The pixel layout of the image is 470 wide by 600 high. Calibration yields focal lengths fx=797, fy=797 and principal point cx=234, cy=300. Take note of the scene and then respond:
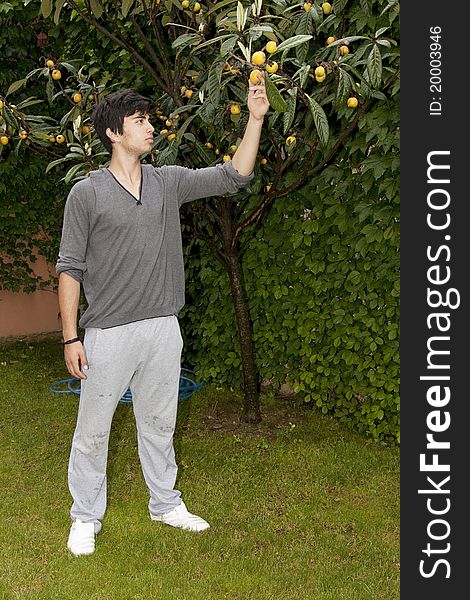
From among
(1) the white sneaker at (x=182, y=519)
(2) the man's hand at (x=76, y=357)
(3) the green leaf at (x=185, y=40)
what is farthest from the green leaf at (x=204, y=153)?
(1) the white sneaker at (x=182, y=519)

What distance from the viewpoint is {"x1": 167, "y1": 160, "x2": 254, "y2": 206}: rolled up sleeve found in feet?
9.77

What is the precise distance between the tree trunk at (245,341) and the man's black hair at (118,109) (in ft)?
5.32

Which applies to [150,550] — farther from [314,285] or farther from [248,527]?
[314,285]

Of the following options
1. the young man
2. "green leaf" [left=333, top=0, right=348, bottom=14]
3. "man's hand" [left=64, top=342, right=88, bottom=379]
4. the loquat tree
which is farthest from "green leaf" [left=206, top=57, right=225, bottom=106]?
"man's hand" [left=64, top=342, right=88, bottom=379]

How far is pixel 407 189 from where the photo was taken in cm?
316

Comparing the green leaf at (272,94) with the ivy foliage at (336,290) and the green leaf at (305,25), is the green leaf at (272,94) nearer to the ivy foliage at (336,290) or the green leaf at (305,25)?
the green leaf at (305,25)

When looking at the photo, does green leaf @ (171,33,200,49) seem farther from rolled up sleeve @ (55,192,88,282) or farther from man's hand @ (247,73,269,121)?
rolled up sleeve @ (55,192,88,282)

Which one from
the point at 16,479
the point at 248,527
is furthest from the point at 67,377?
the point at 248,527

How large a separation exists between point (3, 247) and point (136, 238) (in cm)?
390

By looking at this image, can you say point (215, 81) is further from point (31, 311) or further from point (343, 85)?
point (31, 311)

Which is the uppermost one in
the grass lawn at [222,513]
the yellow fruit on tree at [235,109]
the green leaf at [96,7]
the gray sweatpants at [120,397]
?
the green leaf at [96,7]

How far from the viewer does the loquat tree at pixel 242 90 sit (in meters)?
3.27

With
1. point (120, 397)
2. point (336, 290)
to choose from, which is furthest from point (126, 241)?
point (336, 290)

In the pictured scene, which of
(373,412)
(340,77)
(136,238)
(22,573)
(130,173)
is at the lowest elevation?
(22,573)
